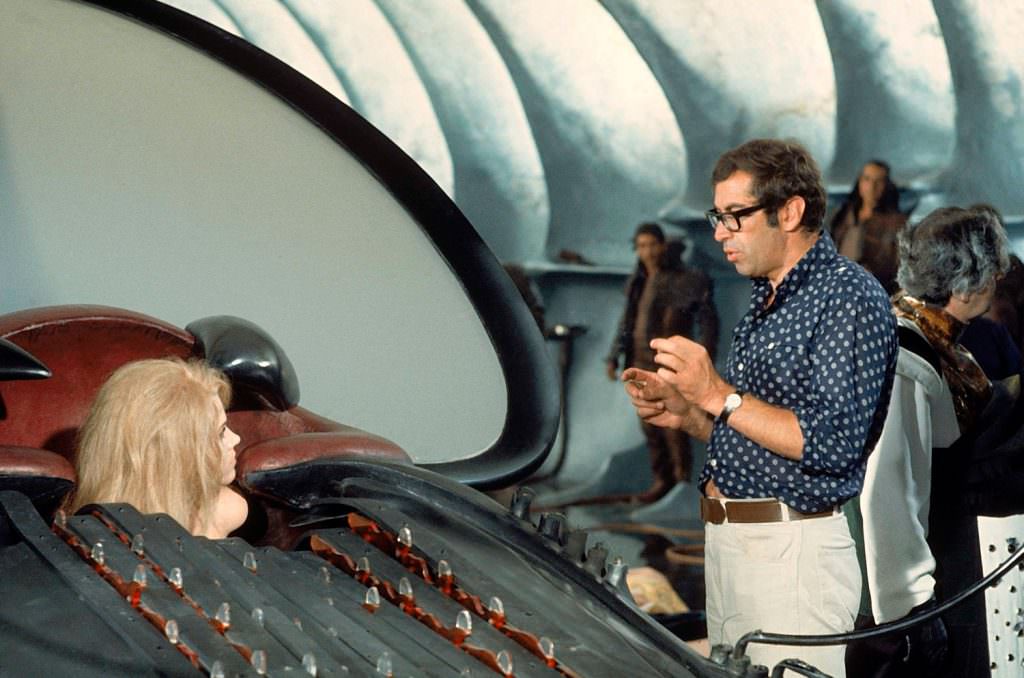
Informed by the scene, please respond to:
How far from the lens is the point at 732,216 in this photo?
2.44m

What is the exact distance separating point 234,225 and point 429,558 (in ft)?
9.49

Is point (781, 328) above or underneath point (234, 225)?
underneath

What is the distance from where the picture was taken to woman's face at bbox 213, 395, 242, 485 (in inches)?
80.7

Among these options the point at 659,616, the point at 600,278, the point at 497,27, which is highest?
the point at 497,27

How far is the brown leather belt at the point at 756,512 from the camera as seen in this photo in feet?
7.87

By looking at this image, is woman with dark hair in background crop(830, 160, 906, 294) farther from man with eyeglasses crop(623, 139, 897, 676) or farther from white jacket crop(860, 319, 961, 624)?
man with eyeglasses crop(623, 139, 897, 676)

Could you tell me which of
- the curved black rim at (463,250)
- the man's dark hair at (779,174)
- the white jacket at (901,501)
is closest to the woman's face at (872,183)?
the curved black rim at (463,250)

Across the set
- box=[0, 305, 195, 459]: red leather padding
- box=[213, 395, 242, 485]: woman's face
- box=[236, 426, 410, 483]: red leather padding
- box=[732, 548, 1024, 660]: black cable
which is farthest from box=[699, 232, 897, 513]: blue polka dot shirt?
box=[0, 305, 195, 459]: red leather padding

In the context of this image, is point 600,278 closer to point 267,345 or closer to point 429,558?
point 267,345

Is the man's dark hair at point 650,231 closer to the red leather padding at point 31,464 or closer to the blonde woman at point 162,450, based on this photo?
the blonde woman at point 162,450

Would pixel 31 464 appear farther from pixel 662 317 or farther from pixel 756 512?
pixel 662 317

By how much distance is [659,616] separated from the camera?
16.9 feet

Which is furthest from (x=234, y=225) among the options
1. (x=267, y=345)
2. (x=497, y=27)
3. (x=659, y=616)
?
(x=659, y=616)

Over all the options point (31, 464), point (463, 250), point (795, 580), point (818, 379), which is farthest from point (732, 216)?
point (463, 250)
